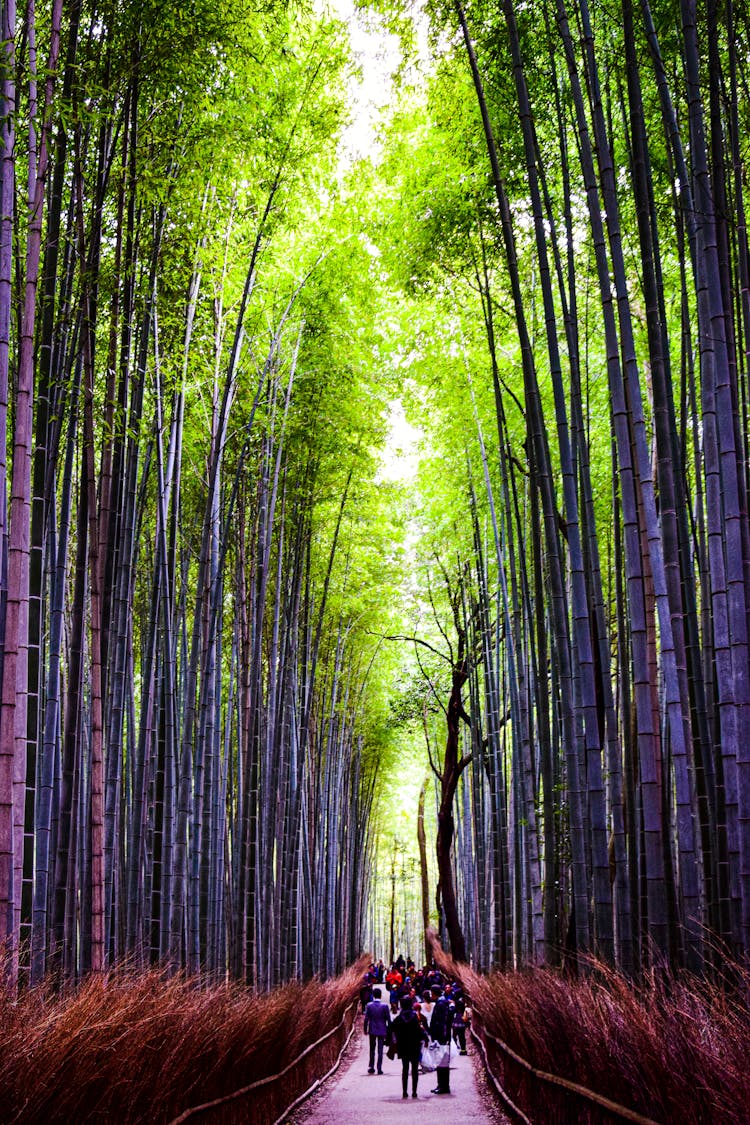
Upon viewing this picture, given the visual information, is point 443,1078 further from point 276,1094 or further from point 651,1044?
point 651,1044

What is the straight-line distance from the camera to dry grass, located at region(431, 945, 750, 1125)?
84.9 inches

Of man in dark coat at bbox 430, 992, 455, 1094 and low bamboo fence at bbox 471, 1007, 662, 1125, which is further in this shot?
man in dark coat at bbox 430, 992, 455, 1094

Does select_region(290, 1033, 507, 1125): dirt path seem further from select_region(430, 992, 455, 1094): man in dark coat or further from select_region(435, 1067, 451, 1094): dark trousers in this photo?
select_region(430, 992, 455, 1094): man in dark coat

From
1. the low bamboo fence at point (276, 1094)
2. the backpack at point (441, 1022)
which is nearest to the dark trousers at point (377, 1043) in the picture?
the low bamboo fence at point (276, 1094)

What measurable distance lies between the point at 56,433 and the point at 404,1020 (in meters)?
5.01

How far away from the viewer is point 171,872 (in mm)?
5988

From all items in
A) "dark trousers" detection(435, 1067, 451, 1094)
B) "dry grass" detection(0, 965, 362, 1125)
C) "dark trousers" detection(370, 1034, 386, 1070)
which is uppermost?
"dry grass" detection(0, 965, 362, 1125)

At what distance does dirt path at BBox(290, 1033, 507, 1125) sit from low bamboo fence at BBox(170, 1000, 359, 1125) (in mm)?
110

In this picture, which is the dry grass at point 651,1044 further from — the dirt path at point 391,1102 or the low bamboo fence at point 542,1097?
the dirt path at point 391,1102

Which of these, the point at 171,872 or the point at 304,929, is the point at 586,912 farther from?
the point at 304,929

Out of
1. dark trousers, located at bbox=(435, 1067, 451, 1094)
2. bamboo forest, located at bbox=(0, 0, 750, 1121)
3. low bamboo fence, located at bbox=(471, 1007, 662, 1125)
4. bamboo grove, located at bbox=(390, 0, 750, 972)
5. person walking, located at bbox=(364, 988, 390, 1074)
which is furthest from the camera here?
person walking, located at bbox=(364, 988, 390, 1074)

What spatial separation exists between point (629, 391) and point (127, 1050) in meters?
2.89

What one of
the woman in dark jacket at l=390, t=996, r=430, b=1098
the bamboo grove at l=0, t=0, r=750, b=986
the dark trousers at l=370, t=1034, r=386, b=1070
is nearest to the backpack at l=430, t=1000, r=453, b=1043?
the woman in dark jacket at l=390, t=996, r=430, b=1098

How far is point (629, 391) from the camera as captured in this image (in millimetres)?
4055
